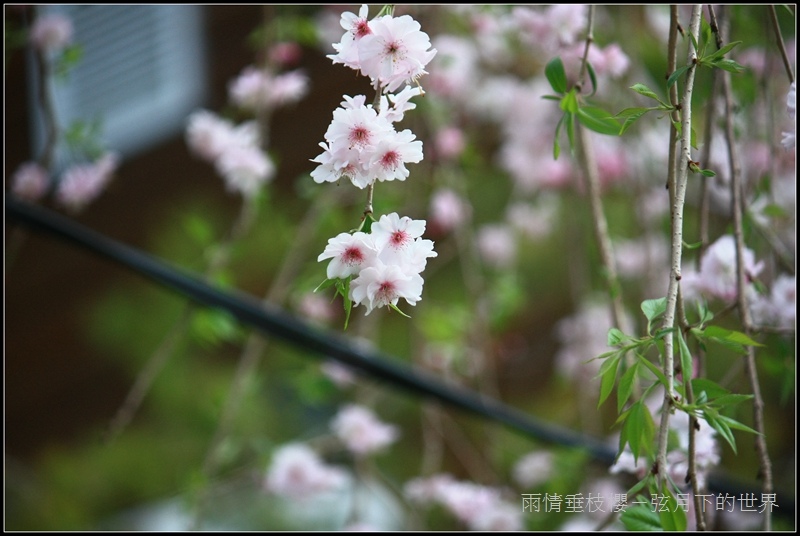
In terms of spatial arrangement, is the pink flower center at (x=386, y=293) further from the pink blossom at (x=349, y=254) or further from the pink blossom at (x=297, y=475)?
the pink blossom at (x=297, y=475)

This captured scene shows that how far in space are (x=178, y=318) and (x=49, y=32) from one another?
888 millimetres

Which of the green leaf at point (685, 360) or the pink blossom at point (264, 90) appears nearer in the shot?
the green leaf at point (685, 360)

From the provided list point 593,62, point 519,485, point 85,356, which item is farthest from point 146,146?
point 593,62

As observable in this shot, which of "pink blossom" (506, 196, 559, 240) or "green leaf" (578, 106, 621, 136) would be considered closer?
"green leaf" (578, 106, 621, 136)

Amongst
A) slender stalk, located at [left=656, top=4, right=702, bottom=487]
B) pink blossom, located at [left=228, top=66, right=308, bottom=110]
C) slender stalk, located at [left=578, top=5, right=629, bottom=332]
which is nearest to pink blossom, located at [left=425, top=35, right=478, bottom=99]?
pink blossom, located at [left=228, top=66, right=308, bottom=110]

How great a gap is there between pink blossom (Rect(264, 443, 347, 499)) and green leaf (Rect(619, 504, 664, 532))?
0.84 metres

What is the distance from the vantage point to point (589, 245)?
1.36m

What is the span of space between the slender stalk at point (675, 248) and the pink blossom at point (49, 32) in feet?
3.58

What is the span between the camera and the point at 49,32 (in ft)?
4.15

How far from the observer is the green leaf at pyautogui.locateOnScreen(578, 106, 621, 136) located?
2.11 ft

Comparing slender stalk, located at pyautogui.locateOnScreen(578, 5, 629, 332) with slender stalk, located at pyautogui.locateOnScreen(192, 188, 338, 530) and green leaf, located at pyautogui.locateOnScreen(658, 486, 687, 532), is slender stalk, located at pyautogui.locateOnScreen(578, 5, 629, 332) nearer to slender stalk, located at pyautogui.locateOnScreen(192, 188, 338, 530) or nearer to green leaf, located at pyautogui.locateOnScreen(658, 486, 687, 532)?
green leaf, located at pyautogui.locateOnScreen(658, 486, 687, 532)

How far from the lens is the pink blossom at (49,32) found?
4.15 ft

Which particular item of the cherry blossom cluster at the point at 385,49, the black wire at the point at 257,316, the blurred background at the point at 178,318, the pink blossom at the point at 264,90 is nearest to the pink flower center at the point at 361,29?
the cherry blossom cluster at the point at 385,49

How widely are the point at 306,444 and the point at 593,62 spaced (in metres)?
0.92
